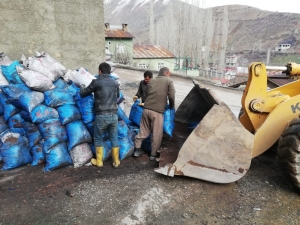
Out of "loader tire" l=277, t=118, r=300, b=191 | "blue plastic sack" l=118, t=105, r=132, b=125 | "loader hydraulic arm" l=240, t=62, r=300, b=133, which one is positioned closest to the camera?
"loader tire" l=277, t=118, r=300, b=191

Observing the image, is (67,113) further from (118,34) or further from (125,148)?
(118,34)

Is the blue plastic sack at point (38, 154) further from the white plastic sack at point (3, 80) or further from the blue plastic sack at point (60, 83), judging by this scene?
the white plastic sack at point (3, 80)

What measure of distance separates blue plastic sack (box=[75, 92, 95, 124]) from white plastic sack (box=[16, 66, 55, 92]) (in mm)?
438

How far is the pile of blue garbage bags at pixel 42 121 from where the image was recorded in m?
3.26

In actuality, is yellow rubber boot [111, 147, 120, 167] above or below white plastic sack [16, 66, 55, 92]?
below

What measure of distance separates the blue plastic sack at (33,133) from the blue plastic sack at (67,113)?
39 cm

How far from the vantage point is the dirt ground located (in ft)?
8.16

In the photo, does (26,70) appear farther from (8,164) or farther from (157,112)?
(157,112)

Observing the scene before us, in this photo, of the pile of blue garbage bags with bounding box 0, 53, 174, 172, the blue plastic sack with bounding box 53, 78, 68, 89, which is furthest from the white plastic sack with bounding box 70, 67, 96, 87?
the blue plastic sack with bounding box 53, 78, 68, 89

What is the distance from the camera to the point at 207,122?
2822 mm

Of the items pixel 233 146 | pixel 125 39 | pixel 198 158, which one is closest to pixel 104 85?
pixel 198 158

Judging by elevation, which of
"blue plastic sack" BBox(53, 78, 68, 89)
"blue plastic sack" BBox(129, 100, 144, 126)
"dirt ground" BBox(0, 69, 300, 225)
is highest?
"blue plastic sack" BBox(53, 78, 68, 89)

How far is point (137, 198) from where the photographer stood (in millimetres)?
2768

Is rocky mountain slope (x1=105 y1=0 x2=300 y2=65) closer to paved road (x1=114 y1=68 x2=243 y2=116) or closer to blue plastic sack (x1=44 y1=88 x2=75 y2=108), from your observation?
paved road (x1=114 y1=68 x2=243 y2=116)
